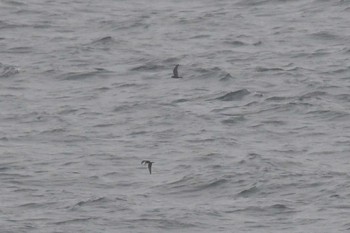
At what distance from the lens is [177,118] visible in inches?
1676

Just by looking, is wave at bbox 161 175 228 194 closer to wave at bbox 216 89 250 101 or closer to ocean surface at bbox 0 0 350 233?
ocean surface at bbox 0 0 350 233

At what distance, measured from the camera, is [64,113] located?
4334cm

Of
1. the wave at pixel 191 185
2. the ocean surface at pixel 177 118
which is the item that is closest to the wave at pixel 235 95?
the ocean surface at pixel 177 118

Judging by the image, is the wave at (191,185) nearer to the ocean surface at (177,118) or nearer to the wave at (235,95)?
the ocean surface at (177,118)

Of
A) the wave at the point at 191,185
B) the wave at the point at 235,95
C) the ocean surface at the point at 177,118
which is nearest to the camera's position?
the ocean surface at the point at 177,118

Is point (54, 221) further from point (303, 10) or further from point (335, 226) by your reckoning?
point (303, 10)

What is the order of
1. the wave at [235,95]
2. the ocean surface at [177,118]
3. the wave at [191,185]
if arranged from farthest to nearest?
the wave at [235,95], the wave at [191,185], the ocean surface at [177,118]

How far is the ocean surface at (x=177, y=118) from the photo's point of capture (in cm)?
3422

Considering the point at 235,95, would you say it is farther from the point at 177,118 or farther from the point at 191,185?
the point at 191,185

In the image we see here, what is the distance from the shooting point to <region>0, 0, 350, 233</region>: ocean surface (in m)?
34.2

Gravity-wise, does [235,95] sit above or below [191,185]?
below

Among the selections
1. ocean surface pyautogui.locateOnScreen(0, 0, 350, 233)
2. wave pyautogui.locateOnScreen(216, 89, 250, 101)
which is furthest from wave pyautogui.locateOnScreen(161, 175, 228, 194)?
wave pyautogui.locateOnScreen(216, 89, 250, 101)

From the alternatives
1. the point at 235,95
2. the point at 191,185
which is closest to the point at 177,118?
the point at 235,95

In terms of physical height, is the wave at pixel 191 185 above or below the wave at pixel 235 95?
above
